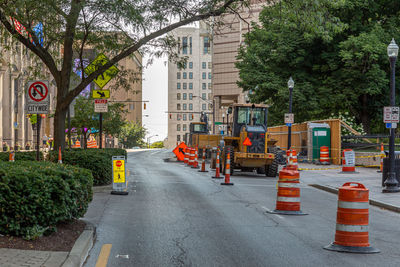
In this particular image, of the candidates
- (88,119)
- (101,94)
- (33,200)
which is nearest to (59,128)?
(101,94)

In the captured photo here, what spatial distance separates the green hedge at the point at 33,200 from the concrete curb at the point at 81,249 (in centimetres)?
42

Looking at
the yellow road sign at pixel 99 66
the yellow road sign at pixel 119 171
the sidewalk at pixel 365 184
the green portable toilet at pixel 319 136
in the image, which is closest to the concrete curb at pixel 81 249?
the yellow road sign at pixel 119 171

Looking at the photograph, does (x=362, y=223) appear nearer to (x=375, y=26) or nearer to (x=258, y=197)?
(x=258, y=197)

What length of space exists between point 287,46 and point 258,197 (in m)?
23.6

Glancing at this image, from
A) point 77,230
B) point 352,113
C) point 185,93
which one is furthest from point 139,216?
point 185,93

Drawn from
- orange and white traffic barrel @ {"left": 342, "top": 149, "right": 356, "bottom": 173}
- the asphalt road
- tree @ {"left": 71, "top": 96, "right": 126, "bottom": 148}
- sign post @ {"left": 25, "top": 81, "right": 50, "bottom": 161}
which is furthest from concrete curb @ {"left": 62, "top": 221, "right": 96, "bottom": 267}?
tree @ {"left": 71, "top": 96, "right": 126, "bottom": 148}

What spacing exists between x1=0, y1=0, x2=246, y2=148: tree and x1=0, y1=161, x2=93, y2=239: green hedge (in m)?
8.62

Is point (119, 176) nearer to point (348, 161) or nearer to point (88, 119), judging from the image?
point (348, 161)

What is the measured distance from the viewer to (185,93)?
188m

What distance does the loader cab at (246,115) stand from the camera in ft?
83.7

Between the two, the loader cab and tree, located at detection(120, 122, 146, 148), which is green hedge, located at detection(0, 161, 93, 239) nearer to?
the loader cab

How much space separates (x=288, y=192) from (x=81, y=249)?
595 centimetres

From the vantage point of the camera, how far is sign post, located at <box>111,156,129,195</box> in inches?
610

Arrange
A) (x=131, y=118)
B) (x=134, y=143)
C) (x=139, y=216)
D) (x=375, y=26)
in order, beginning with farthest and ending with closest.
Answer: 1. (x=131, y=118)
2. (x=134, y=143)
3. (x=375, y=26)
4. (x=139, y=216)
